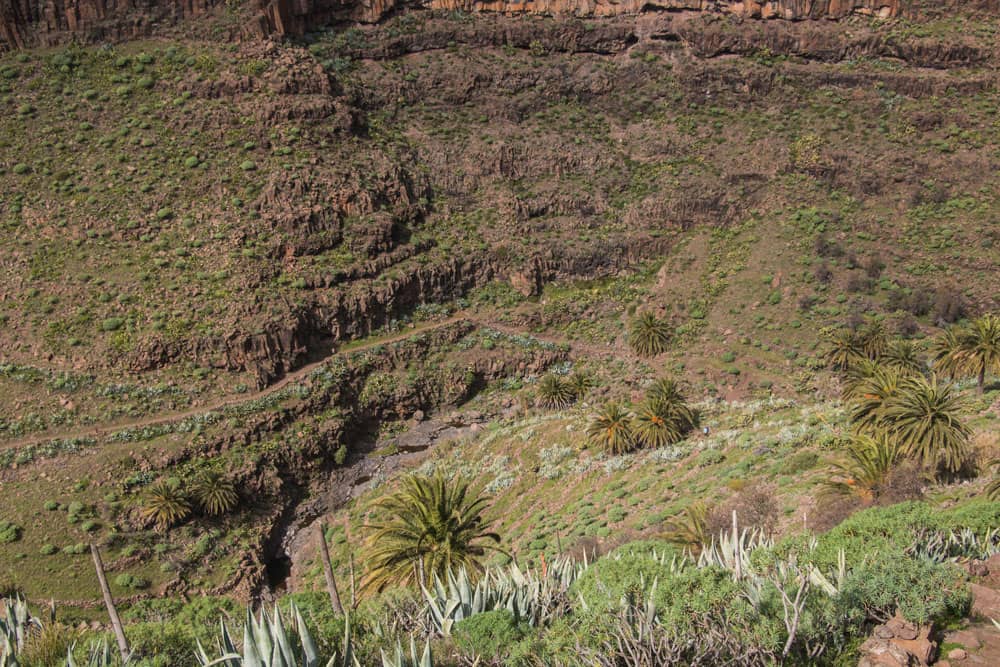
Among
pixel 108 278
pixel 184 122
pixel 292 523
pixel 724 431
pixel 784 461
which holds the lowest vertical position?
pixel 292 523

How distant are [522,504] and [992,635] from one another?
20.7 meters

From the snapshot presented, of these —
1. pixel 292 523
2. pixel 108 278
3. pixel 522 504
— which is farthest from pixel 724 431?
pixel 108 278

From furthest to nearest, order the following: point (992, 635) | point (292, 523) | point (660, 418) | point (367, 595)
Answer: point (292, 523), point (660, 418), point (367, 595), point (992, 635)

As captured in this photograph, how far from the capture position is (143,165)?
45125 millimetres

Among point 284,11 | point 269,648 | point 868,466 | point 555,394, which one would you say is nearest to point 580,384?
point 555,394

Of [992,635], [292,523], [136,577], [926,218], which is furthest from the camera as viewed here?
[926,218]

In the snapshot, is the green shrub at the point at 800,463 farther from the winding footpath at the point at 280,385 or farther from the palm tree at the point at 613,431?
the winding footpath at the point at 280,385

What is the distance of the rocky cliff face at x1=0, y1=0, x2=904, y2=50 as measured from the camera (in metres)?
50.5

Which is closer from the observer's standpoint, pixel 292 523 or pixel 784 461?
pixel 784 461

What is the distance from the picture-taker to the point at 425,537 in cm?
1627

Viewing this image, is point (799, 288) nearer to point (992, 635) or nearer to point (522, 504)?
point (522, 504)

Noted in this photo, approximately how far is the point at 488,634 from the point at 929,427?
15572mm

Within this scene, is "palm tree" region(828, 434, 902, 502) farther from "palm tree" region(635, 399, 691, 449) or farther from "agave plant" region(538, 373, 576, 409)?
"agave plant" region(538, 373, 576, 409)

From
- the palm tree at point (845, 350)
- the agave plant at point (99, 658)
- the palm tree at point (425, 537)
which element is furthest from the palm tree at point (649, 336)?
the agave plant at point (99, 658)
